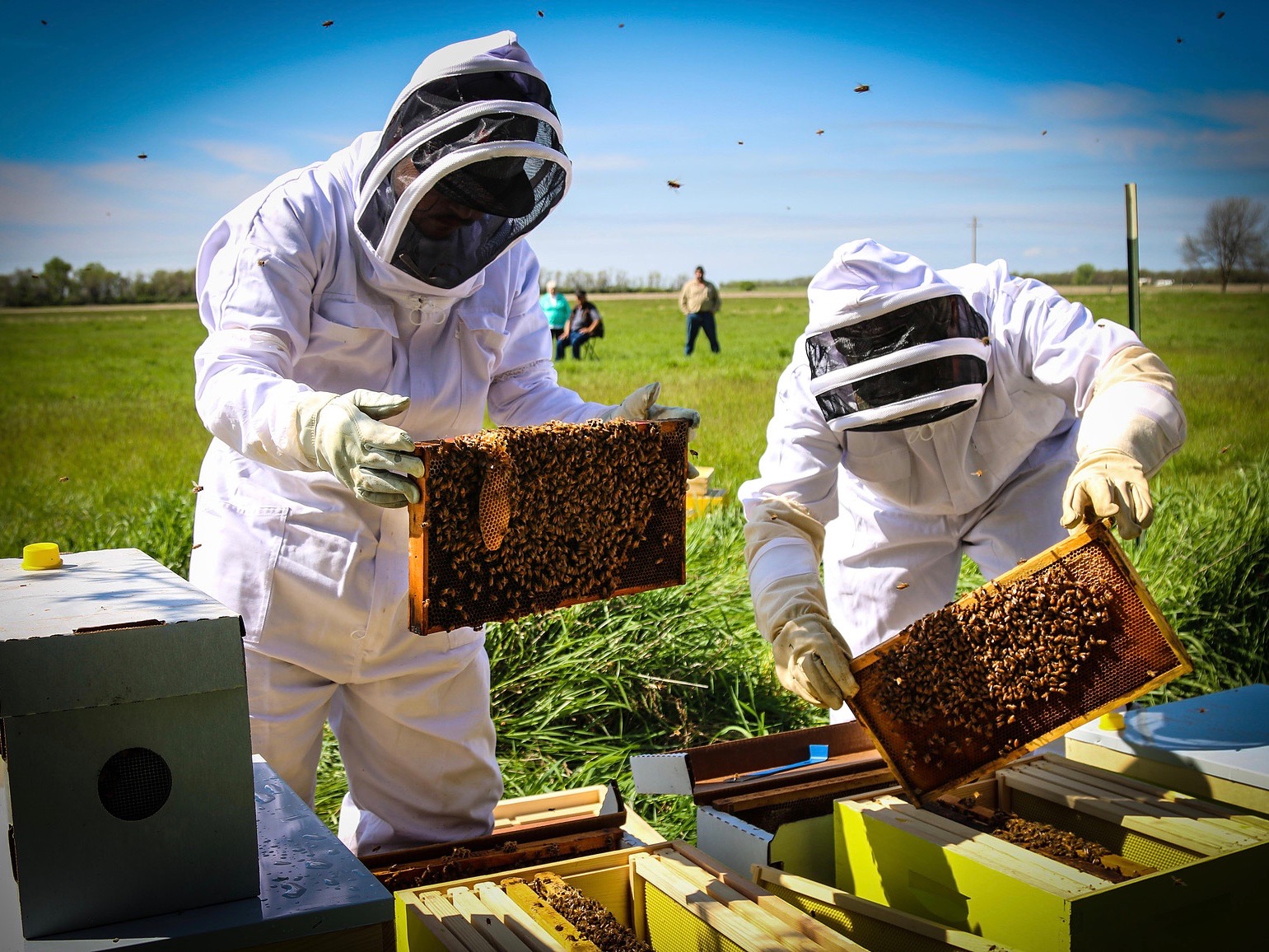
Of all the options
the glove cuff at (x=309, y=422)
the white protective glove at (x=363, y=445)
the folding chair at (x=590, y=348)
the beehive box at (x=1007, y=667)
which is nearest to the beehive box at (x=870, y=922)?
the beehive box at (x=1007, y=667)

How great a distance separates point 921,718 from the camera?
2.96 meters

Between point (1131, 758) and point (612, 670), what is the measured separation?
2.86 m

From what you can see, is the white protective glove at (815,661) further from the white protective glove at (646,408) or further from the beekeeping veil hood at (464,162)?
the beekeeping veil hood at (464,162)

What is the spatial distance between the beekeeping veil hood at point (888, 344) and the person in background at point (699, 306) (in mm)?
17673

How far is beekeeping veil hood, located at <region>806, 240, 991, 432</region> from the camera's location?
334cm

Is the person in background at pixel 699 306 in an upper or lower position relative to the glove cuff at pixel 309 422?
upper

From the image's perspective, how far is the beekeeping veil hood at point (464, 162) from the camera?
268 centimetres

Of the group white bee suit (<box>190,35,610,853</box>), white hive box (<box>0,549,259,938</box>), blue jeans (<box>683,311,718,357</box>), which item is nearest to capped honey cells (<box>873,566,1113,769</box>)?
white bee suit (<box>190,35,610,853</box>)

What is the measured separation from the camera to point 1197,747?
10.2 feet

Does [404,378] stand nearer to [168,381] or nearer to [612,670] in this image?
[612,670]

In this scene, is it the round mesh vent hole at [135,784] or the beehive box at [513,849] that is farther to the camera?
the beehive box at [513,849]

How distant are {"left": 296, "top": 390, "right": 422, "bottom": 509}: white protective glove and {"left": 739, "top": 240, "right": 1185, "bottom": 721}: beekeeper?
1450 millimetres

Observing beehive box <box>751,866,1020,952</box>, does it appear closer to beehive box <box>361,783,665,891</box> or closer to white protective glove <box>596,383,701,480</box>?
beehive box <box>361,783,665,891</box>

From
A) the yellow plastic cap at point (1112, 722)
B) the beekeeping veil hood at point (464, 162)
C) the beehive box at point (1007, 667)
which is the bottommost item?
the yellow plastic cap at point (1112, 722)
